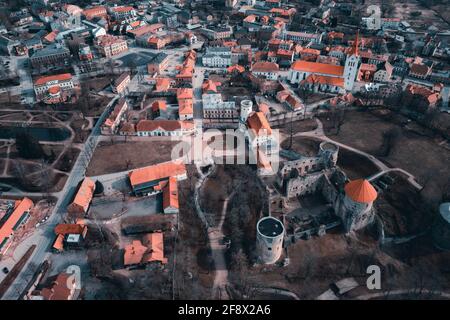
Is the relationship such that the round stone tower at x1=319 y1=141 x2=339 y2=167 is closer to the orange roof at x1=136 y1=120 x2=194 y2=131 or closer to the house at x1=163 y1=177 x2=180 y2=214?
the house at x1=163 y1=177 x2=180 y2=214

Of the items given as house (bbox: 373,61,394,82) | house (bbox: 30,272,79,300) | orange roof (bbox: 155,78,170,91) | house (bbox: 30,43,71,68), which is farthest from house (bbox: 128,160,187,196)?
house (bbox: 373,61,394,82)

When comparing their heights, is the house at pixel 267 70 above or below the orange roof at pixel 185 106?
above

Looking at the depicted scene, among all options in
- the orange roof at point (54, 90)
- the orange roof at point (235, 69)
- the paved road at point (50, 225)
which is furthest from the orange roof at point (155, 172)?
the orange roof at point (235, 69)

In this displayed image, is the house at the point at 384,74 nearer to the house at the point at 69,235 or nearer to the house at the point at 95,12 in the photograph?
the house at the point at 69,235

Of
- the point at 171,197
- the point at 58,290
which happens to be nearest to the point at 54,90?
the point at 171,197

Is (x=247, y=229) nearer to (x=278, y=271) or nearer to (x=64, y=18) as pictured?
(x=278, y=271)

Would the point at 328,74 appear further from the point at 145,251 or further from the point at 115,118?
the point at 145,251
